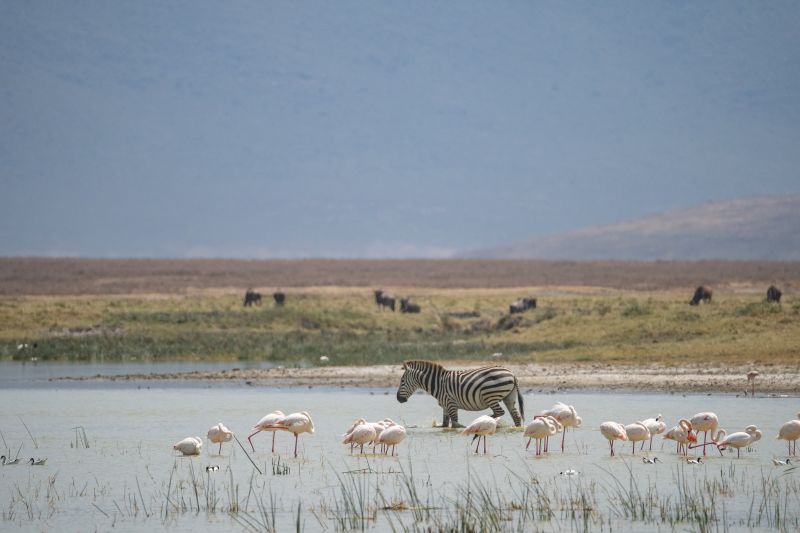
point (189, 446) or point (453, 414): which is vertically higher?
point (453, 414)

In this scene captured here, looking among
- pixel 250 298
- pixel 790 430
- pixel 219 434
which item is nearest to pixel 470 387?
pixel 219 434

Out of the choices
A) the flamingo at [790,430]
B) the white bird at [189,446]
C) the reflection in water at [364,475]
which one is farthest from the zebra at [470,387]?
the white bird at [189,446]

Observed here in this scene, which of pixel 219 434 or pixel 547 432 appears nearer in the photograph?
pixel 547 432

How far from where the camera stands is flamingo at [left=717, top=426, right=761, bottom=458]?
15406 mm

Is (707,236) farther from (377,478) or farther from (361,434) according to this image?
(377,478)

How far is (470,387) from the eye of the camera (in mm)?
18188

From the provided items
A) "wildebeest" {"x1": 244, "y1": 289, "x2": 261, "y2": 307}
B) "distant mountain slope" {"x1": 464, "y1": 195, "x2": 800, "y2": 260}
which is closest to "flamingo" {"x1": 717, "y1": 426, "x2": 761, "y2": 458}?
"wildebeest" {"x1": 244, "y1": 289, "x2": 261, "y2": 307}

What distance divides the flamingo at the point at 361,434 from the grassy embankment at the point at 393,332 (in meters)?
12.6

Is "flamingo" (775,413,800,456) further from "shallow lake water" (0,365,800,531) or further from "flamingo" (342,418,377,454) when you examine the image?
"flamingo" (342,418,377,454)

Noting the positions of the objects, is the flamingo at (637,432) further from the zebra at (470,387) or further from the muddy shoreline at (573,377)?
the muddy shoreline at (573,377)

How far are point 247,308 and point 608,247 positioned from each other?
14777 cm

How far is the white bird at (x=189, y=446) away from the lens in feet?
52.8

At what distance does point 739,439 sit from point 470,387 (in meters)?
4.16

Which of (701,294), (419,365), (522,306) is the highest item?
(701,294)
